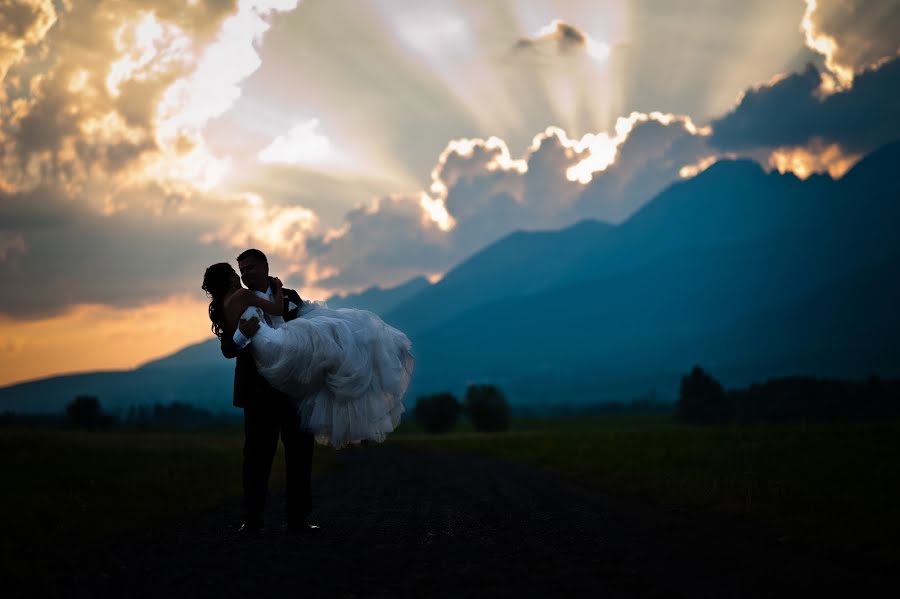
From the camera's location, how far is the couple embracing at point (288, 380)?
9.80 m

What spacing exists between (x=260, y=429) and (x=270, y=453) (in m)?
0.37

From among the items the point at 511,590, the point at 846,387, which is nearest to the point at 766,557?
the point at 511,590

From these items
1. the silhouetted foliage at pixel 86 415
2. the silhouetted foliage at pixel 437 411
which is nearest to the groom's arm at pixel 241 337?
the silhouetted foliage at pixel 437 411

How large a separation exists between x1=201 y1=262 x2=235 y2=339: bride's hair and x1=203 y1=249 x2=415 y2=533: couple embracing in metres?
0.01

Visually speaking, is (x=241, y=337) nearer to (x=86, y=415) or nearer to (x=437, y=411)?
(x=437, y=411)

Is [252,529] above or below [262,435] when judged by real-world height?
below

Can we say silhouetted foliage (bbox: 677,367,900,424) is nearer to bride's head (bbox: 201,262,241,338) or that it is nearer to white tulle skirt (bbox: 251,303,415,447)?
white tulle skirt (bbox: 251,303,415,447)

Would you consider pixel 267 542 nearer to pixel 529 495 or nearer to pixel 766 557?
pixel 766 557

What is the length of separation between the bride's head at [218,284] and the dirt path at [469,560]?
3.01 metres

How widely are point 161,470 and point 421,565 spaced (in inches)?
548

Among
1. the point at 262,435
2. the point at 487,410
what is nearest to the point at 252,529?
the point at 262,435

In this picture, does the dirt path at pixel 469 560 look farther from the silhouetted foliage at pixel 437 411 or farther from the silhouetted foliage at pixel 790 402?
the silhouetted foliage at pixel 437 411

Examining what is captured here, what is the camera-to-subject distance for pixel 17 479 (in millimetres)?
13281

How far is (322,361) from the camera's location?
1005 centimetres
